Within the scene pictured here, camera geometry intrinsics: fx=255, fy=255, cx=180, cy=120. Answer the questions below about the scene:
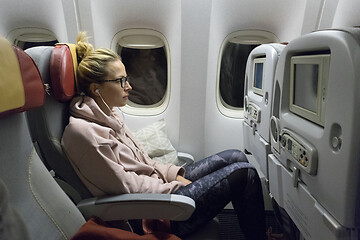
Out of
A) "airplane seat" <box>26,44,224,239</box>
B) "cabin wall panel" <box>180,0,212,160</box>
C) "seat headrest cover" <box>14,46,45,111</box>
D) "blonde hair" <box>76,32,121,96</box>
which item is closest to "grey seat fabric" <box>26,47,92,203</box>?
"airplane seat" <box>26,44,224,239</box>

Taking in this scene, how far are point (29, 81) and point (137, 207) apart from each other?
69 cm

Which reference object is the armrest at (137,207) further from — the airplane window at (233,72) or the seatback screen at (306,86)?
the airplane window at (233,72)

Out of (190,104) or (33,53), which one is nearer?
(33,53)

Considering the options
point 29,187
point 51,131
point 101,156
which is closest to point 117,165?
point 101,156

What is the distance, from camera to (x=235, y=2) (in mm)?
2152

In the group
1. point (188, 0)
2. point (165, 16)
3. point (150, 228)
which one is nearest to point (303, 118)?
point (150, 228)

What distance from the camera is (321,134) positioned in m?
0.78

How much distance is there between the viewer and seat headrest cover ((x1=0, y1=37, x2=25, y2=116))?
2.05 feet

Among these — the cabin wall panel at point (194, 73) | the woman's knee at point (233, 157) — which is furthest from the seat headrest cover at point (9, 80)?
the cabin wall panel at point (194, 73)

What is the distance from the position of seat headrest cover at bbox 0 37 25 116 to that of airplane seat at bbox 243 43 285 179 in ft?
3.60

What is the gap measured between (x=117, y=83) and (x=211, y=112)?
126 centimetres

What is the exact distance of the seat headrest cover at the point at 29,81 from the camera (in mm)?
722

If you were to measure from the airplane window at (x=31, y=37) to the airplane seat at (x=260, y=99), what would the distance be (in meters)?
1.88

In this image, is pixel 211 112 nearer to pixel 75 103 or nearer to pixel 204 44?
pixel 204 44
